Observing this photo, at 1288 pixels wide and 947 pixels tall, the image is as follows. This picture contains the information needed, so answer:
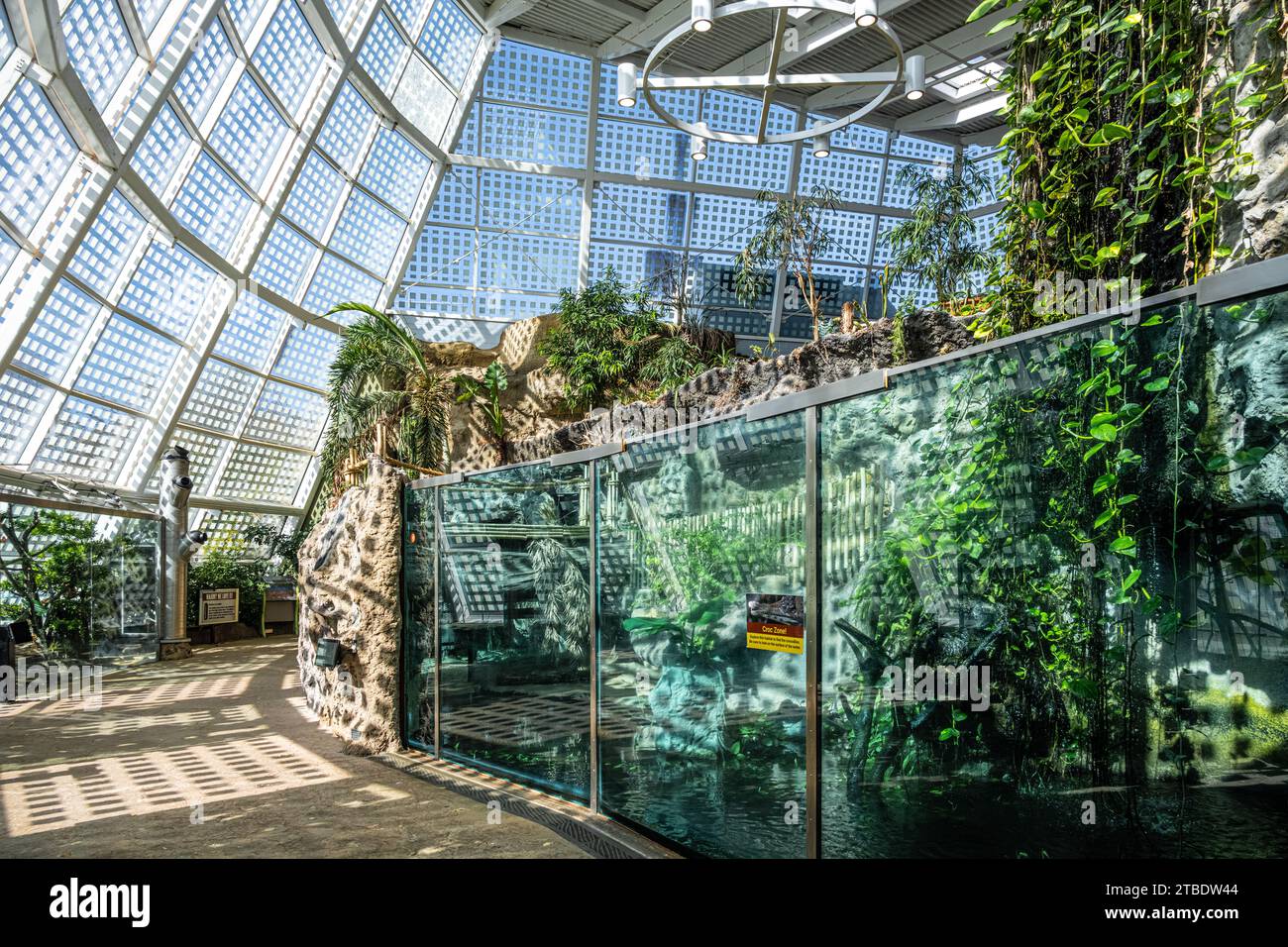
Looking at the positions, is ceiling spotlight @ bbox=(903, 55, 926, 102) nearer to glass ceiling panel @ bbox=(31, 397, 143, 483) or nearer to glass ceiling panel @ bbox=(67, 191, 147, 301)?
glass ceiling panel @ bbox=(67, 191, 147, 301)

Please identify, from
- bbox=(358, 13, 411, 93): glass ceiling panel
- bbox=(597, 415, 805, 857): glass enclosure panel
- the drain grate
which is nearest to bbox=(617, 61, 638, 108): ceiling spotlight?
bbox=(597, 415, 805, 857): glass enclosure panel

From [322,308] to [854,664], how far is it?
11.0 meters

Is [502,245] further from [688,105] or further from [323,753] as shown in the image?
[323,753]

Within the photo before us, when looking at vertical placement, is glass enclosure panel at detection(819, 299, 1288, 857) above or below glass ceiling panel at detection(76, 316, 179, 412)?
below

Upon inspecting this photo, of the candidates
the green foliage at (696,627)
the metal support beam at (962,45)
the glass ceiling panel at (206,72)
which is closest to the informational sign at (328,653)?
the green foliage at (696,627)

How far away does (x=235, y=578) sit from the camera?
492 inches

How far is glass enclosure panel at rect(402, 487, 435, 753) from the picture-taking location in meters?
5.23

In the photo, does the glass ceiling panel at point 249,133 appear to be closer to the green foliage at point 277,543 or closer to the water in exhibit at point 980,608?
the green foliage at point 277,543

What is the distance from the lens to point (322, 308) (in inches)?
461

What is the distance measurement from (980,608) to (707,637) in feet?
4.09

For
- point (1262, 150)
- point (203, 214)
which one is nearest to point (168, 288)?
point (203, 214)

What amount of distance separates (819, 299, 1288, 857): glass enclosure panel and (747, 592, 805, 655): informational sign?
0.12 m

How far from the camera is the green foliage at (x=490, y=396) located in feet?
37.9

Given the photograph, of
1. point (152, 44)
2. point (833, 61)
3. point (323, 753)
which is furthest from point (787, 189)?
point (323, 753)
